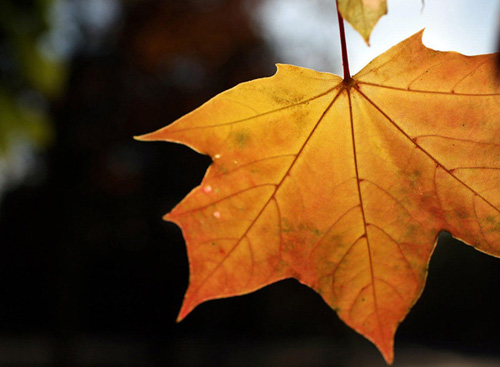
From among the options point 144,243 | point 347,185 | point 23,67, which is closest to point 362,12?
point 347,185

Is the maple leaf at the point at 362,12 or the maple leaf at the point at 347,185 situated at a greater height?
the maple leaf at the point at 362,12

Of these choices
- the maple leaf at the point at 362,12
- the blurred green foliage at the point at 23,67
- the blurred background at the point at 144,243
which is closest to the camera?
the maple leaf at the point at 362,12

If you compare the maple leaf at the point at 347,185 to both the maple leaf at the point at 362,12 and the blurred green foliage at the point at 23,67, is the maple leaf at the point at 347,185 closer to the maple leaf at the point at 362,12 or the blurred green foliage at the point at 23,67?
the maple leaf at the point at 362,12

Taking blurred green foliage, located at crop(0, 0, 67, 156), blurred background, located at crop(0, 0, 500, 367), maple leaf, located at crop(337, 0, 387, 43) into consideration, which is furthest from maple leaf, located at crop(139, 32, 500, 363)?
blurred background, located at crop(0, 0, 500, 367)

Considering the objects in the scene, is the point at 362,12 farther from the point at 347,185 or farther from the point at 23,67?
the point at 23,67

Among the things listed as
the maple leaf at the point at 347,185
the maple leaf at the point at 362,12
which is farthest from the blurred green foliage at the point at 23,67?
the maple leaf at the point at 362,12

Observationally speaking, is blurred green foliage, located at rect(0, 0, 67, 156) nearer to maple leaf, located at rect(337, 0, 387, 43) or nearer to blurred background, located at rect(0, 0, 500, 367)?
maple leaf, located at rect(337, 0, 387, 43)
